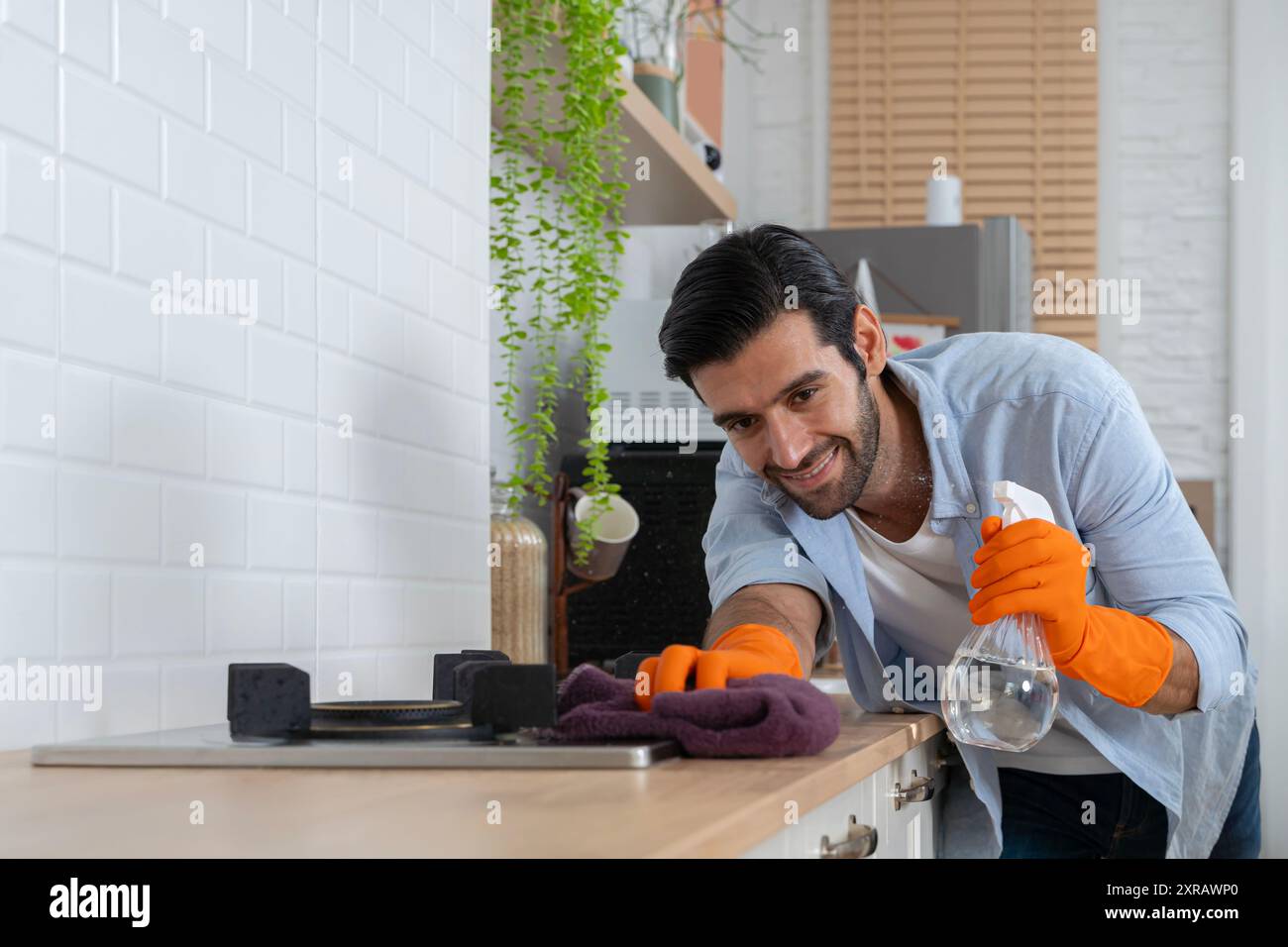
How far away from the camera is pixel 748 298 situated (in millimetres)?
1496

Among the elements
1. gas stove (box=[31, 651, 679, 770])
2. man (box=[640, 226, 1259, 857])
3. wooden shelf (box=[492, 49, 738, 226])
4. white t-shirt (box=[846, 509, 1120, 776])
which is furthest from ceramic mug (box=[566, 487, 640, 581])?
gas stove (box=[31, 651, 679, 770])

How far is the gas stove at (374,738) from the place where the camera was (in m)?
0.93

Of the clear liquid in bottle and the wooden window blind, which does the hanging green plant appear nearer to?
the clear liquid in bottle

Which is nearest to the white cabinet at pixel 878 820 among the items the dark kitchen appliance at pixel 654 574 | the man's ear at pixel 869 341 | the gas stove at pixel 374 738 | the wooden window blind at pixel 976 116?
the gas stove at pixel 374 738

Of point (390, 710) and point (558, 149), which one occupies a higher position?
point (558, 149)

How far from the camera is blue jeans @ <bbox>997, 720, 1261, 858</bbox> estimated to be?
1.60m

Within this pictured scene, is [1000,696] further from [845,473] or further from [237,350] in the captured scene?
[237,350]

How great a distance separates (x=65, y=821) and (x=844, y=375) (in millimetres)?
993

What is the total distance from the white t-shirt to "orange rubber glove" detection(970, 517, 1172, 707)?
0.87ft

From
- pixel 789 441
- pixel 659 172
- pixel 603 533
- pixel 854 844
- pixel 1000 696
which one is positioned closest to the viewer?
pixel 854 844

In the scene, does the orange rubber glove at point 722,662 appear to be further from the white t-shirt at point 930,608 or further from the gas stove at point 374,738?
the white t-shirt at point 930,608

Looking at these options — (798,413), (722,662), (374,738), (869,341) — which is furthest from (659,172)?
(374,738)

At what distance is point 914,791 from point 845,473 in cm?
38
